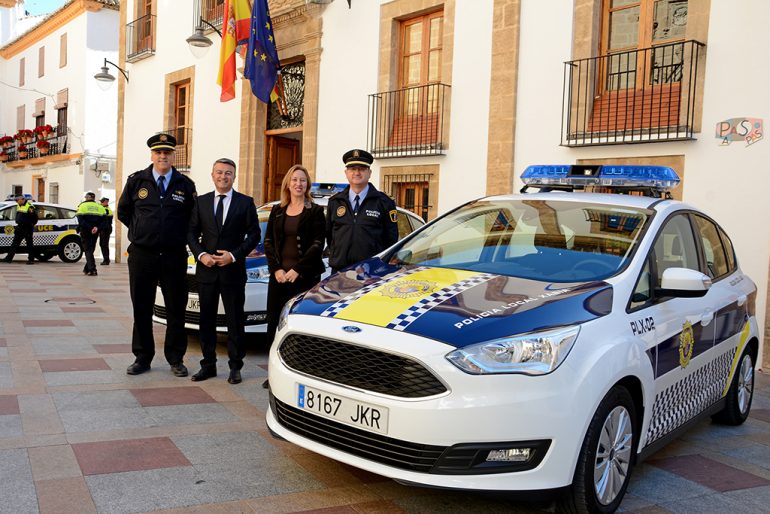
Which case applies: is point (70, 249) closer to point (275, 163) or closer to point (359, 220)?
point (275, 163)

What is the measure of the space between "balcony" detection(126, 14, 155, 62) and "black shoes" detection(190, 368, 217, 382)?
1406 centimetres

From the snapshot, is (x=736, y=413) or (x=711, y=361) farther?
(x=736, y=413)

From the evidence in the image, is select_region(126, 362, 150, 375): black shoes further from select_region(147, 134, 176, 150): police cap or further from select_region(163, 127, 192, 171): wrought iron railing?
select_region(163, 127, 192, 171): wrought iron railing

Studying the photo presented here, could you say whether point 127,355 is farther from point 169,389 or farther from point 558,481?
point 558,481

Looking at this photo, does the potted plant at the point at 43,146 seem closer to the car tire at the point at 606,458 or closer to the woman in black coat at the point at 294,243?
the woman in black coat at the point at 294,243

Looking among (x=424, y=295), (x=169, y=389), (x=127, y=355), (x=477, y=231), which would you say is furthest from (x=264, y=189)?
(x=424, y=295)

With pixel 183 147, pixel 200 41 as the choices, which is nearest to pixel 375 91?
pixel 200 41

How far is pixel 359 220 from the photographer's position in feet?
18.2

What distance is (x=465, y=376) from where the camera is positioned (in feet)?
9.81

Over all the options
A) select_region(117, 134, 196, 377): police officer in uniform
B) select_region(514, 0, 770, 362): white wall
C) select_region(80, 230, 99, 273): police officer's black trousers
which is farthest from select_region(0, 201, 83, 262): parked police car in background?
select_region(514, 0, 770, 362): white wall

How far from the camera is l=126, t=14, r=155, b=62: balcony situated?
1816cm

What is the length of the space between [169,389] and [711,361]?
3677 millimetres

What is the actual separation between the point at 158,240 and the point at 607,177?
334cm

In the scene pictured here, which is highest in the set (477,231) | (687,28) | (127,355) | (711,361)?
(687,28)
